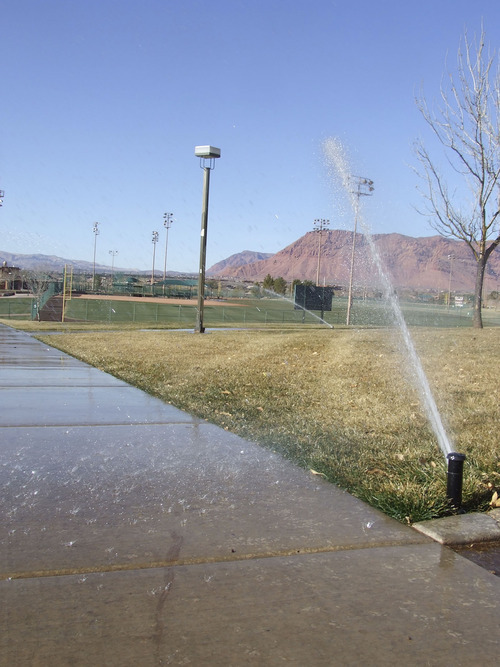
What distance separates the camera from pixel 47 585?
2928mm

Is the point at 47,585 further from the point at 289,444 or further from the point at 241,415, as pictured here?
the point at 241,415

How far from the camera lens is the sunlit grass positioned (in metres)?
4.70

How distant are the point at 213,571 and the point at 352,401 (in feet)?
16.1

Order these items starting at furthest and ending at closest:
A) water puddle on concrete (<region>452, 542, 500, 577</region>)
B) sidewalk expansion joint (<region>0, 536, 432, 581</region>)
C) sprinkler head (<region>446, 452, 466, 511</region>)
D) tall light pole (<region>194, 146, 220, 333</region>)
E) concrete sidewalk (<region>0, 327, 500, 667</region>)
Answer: tall light pole (<region>194, 146, 220, 333</region>)
sprinkler head (<region>446, 452, 466, 511</region>)
water puddle on concrete (<region>452, 542, 500, 577</region>)
sidewalk expansion joint (<region>0, 536, 432, 581</region>)
concrete sidewalk (<region>0, 327, 500, 667</region>)

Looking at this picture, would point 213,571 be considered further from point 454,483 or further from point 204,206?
point 204,206

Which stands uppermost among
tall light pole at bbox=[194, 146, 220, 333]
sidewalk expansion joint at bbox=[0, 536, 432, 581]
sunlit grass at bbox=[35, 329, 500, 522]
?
tall light pole at bbox=[194, 146, 220, 333]

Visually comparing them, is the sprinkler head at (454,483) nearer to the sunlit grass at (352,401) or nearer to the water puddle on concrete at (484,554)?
the sunlit grass at (352,401)

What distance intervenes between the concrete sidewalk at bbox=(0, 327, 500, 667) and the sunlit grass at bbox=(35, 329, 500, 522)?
46cm

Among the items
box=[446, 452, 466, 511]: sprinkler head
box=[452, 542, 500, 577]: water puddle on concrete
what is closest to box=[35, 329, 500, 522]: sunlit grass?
box=[446, 452, 466, 511]: sprinkler head

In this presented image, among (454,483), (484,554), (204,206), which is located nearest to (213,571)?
(484,554)

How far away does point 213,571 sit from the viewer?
3.12m

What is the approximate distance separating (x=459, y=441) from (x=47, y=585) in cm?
401

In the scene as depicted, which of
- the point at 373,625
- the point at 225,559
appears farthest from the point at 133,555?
the point at 373,625

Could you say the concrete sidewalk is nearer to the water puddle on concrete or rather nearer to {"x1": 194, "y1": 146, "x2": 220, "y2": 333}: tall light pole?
the water puddle on concrete
